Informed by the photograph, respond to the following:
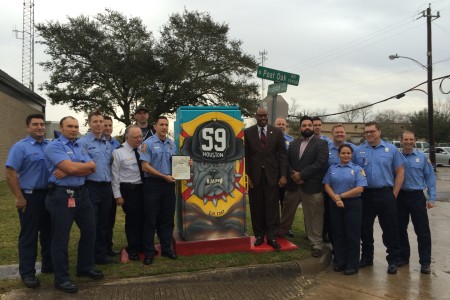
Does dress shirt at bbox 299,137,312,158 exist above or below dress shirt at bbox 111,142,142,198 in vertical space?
above

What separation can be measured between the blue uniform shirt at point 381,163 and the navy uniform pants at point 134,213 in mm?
3017

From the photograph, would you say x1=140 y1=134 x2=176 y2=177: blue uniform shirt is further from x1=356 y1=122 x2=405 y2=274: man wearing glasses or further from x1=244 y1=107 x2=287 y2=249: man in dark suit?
x1=356 y1=122 x2=405 y2=274: man wearing glasses

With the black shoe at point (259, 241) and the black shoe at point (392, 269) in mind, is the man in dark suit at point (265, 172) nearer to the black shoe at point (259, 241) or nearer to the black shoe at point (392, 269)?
the black shoe at point (259, 241)

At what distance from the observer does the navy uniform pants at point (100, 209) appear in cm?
502

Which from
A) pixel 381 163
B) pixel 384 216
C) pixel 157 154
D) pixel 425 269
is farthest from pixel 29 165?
pixel 425 269

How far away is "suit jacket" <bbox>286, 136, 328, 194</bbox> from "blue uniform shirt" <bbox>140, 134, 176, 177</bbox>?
1.90 meters

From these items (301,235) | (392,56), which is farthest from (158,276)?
(392,56)

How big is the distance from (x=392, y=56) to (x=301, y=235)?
737 inches

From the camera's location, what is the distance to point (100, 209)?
204 inches

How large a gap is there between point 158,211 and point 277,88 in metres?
3.45

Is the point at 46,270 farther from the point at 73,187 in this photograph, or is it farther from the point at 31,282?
the point at 73,187

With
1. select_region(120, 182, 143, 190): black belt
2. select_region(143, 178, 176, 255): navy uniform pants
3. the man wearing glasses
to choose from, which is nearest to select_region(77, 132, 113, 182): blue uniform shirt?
select_region(120, 182, 143, 190): black belt

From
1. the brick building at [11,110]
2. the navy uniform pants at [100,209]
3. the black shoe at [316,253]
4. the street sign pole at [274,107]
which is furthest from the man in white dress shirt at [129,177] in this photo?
the brick building at [11,110]

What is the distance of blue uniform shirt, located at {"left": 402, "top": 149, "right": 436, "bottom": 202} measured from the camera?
17.9 ft
